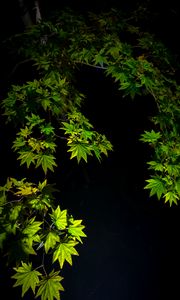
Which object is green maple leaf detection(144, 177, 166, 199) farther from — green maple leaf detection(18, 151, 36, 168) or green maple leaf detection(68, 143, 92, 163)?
green maple leaf detection(18, 151, 36, 168)

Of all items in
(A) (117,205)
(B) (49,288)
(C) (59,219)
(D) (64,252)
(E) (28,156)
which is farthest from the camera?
(A) (117,205)

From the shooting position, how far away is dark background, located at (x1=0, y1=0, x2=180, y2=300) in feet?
15.9

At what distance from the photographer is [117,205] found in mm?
6449

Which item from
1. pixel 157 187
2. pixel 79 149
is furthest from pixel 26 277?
pixel 157 187

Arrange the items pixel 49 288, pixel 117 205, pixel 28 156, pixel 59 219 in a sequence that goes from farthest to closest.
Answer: pixel 117 205 → pixel 28 156 → pixel 59 219 → pixel 49 288

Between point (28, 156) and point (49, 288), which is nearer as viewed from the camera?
point (49, 288)

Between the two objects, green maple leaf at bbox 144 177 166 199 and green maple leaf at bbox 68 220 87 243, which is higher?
green maple leaf at bbox 144 177 166 199

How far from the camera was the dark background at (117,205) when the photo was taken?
4.86m

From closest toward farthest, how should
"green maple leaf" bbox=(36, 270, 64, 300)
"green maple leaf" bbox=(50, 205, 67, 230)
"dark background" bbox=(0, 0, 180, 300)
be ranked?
"green maple leaf" bbox=(36, 270, 64, 300)
"green maple leaf" bbox=(50, 205, 67, 230)
"dark background" bbox=(0, 0, 180, 300)

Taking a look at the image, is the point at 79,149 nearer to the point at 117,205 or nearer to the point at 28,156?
the point at 28,156

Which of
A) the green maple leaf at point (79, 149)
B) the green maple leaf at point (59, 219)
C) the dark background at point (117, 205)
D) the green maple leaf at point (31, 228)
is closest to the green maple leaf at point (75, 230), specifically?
the green maple leaf at point (59, 219)

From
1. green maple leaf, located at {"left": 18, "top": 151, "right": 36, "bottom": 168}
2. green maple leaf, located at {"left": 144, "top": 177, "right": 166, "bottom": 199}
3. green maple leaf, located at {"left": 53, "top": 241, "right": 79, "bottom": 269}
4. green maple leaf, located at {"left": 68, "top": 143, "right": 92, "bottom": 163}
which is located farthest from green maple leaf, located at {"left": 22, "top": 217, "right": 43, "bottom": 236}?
green maple leaf, located at {"left": 144, "top": 177, "right": 166, "bottom": 199}

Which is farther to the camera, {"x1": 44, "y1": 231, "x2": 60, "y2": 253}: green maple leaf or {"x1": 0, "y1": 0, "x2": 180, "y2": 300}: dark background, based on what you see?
{"x1": 0, "y1": 0, "x2": 180, "y2": 300}: dark background

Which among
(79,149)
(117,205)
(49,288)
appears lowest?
(117,205)
